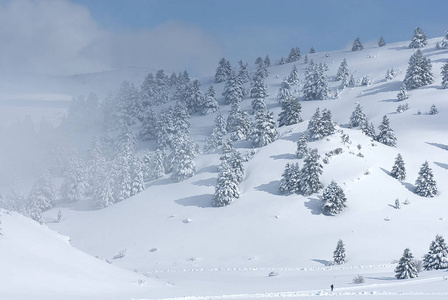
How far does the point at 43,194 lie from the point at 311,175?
51532 mm

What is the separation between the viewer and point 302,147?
65.8m

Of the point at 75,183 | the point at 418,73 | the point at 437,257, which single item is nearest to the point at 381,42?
the point at 418,73

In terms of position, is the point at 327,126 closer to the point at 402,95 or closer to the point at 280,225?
the point at 280,225

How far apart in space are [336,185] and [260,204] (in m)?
11.1

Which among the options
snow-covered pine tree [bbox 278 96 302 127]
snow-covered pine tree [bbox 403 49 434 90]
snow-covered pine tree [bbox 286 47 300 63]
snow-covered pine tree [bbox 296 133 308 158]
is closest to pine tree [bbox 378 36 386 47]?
snow-covered pine tree [bbox 286 47 300 63]

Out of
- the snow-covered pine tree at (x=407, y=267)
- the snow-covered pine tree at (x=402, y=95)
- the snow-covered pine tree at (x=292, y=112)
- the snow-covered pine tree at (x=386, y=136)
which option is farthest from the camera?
the snow-covered pine tree at (x=402, y=95)

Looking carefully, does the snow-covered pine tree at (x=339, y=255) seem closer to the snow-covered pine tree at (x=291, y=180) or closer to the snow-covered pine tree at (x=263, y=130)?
the snow-covered pine tree at (x=291, y=180)

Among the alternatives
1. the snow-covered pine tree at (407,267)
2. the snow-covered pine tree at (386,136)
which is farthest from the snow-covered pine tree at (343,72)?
the snow-covered pine tree at (407,267)

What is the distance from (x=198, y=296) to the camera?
76.9 ft

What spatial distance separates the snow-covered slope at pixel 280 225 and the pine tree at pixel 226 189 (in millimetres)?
1209

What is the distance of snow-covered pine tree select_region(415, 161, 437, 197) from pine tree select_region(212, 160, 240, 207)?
25.6 meters

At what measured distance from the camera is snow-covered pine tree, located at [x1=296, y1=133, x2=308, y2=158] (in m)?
65.4

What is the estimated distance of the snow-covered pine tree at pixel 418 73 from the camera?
101m

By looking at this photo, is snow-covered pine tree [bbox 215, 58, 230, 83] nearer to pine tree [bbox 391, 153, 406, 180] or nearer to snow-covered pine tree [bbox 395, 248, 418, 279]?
pine tree [bbox 391, 153, 406, 180]
